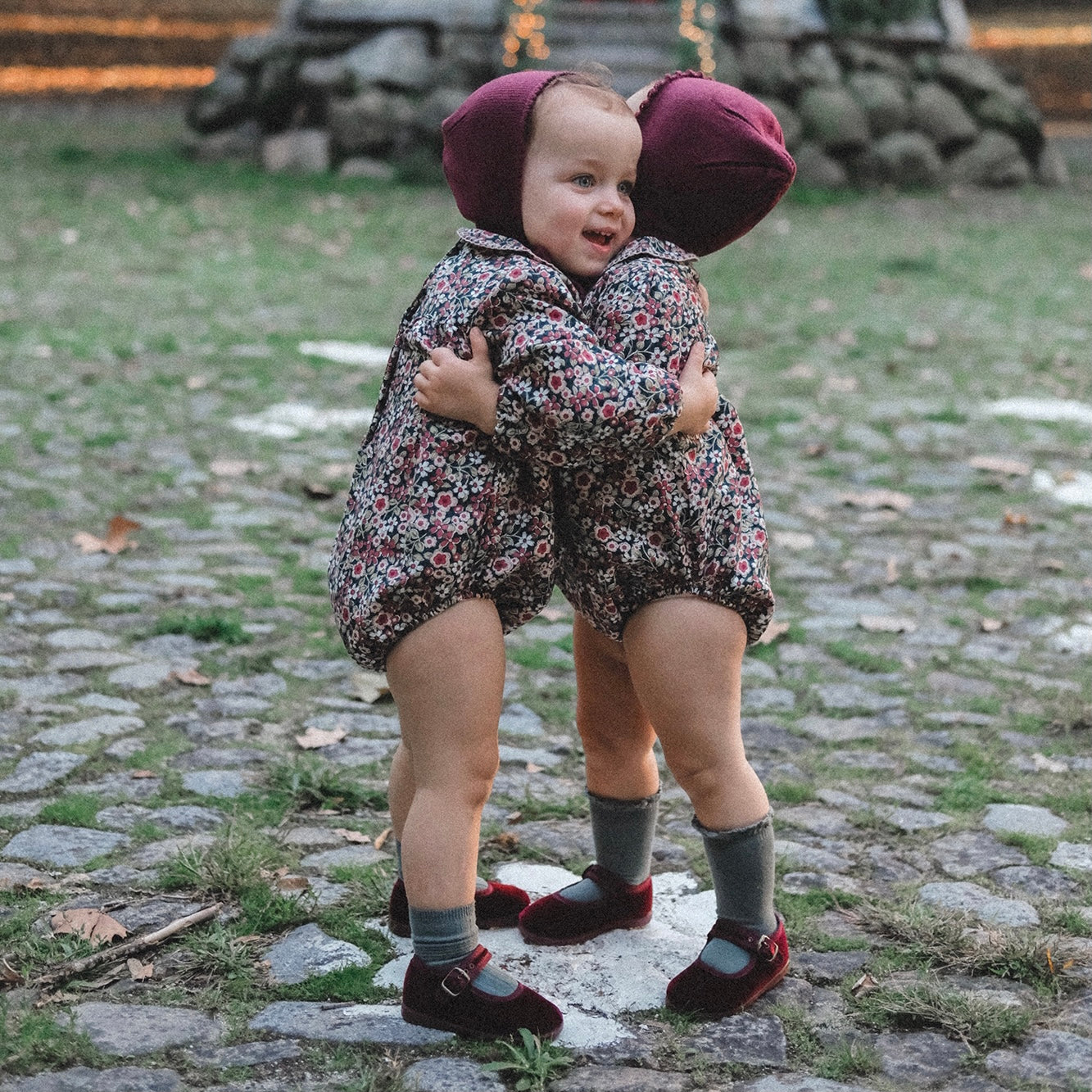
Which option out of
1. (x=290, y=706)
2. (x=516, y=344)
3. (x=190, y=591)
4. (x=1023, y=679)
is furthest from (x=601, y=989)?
(x=190, y=591)

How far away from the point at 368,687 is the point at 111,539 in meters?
1.48

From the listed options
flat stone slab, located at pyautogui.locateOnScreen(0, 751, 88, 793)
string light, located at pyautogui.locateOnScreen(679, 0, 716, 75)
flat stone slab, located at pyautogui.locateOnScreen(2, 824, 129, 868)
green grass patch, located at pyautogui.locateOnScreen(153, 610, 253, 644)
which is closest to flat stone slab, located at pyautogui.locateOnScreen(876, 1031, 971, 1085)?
flat stone slab, located at pyautogui.locateOnScreen(2, 824, 129, 868)

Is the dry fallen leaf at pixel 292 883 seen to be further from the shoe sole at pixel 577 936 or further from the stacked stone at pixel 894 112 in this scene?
the stacked stone at pixel 894 112

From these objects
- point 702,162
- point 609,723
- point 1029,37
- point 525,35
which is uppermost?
point 1029,37

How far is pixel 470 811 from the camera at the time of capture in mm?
2359

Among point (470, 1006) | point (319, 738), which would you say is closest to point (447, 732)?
point (470, 1006)

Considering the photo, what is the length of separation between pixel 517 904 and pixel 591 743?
1.13 ft

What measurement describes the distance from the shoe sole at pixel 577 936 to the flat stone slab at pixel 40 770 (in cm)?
116

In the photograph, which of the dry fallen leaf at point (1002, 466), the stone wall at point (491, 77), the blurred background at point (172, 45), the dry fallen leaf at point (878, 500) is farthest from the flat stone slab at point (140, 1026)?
the blurred background at point (172, 45)

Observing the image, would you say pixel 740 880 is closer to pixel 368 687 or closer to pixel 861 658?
pixel 368 687

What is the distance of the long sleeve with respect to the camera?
7.23 feet

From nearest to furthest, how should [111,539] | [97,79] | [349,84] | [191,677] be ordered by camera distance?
[191,677], [111,539], [349,84], [97,79]

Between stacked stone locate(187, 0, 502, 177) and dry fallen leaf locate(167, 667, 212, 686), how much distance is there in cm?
1063

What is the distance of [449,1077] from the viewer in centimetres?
222
